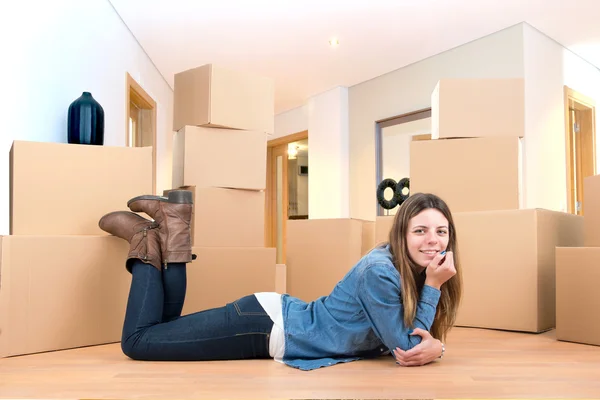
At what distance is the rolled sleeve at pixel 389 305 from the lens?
166 centimetres

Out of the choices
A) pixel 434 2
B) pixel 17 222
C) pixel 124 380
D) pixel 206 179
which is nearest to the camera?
pixel 124 380

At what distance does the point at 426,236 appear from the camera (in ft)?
5.66

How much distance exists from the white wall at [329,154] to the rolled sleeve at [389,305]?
12.7 ft

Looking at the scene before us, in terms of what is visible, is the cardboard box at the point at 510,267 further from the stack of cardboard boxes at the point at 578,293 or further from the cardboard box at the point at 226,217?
the cardboard box at the point at 226,217

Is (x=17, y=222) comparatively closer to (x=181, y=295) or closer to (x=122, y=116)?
(x=181, y=295)

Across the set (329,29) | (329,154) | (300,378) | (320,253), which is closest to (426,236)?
(300,378)

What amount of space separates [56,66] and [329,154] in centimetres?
331

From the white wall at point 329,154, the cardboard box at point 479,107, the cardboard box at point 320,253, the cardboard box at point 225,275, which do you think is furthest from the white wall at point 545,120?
the cardboard box at point 225,275

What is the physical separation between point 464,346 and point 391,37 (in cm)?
277

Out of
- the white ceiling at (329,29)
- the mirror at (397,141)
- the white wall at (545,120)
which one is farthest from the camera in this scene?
the mirror at (397,141)

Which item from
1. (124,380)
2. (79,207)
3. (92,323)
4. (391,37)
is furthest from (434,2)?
(124,380)

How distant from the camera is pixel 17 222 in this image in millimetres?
2164

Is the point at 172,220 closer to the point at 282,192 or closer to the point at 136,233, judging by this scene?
the point at 136,233

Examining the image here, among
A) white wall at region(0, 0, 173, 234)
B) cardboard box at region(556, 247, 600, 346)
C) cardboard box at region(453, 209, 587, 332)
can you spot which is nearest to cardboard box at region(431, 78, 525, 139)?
cardboard box at region(453, 209, 587, 332)
